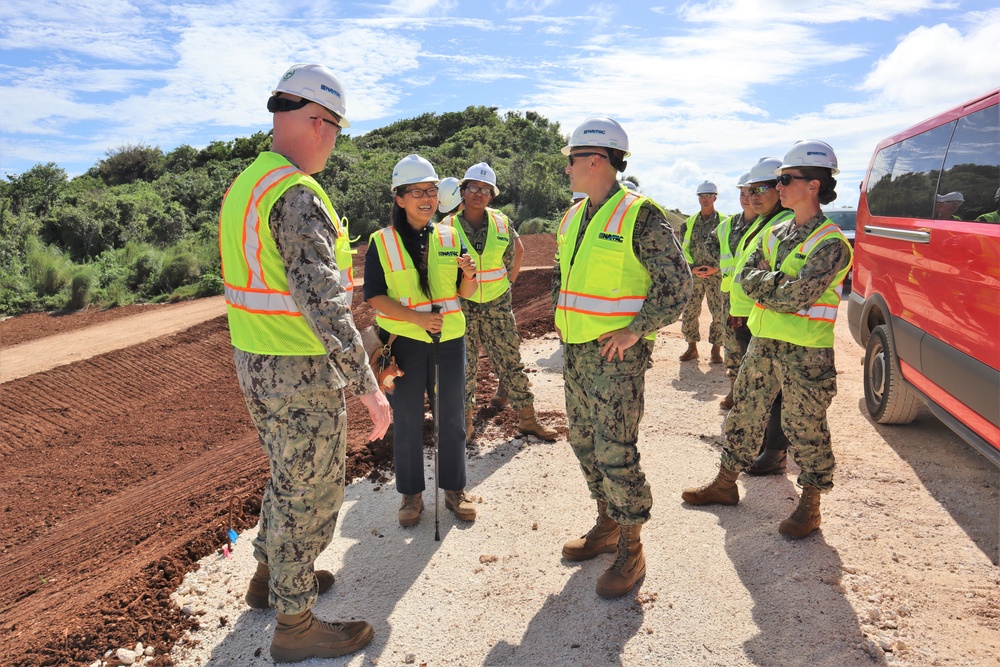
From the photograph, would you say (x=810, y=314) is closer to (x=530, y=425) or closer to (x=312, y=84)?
(x=530, y=425)

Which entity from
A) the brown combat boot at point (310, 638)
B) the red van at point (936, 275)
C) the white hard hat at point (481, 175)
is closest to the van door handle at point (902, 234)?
the red van at point (936, 275)

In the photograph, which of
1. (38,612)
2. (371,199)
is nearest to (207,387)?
(38,612)

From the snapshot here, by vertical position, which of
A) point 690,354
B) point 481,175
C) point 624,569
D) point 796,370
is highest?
point 481,175

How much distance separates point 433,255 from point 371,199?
2167cm

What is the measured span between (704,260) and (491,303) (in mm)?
3274

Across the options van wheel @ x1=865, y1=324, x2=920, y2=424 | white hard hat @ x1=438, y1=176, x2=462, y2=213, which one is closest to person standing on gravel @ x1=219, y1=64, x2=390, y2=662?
white hard hat @ x1=438, y1=176, x2=462, y2=213

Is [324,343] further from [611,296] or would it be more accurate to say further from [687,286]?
[687,286]

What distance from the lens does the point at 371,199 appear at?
24.7 metres

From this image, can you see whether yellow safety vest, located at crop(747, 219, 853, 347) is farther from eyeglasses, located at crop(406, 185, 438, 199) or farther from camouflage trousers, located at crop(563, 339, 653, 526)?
eyeglasses, located at crop(406, 185, 438, 199)

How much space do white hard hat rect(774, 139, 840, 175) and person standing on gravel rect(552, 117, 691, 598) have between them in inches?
44.9

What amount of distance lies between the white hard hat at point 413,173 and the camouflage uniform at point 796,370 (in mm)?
1987

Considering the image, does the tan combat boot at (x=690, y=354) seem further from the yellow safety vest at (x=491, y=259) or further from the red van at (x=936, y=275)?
the yellow safety vest at (x=491, y=259)

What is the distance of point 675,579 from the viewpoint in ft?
11.2

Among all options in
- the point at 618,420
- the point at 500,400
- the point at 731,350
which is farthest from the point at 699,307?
the point at 618,420
